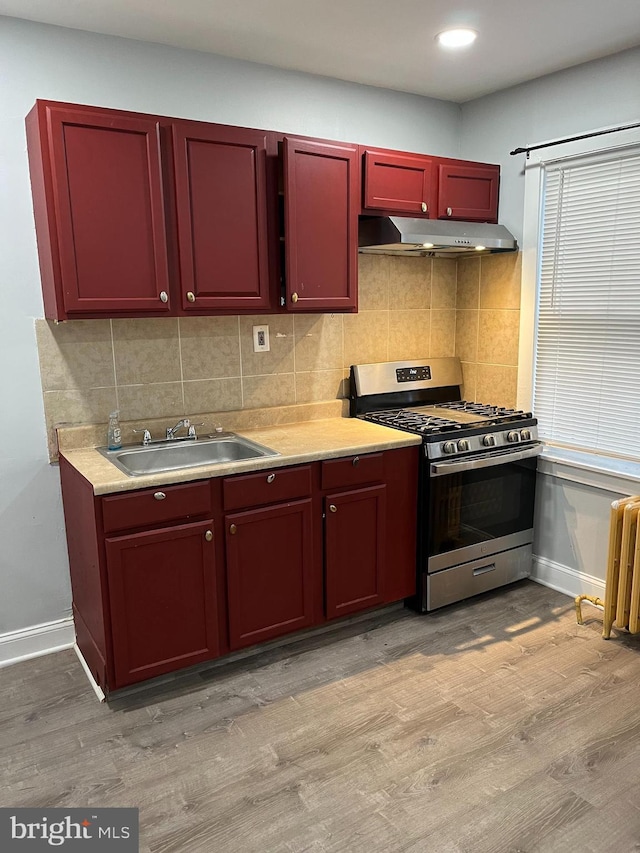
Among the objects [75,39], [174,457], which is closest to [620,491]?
[174,457]

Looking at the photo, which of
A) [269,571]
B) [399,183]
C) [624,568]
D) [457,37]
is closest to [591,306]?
[399,183]

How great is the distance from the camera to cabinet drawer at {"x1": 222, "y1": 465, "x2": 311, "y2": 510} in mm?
2469

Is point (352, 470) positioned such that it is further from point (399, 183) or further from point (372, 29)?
point (372, 29)

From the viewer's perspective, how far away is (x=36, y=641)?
2.78 meters

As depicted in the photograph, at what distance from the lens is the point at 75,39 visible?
8.18ft

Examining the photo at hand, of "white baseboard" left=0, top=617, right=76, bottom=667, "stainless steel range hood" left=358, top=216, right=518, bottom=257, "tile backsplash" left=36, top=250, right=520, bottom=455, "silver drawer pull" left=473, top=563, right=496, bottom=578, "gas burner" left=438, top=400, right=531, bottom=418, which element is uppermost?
"stainless steel range hood" left=358, top=216, right=518, bottom=257

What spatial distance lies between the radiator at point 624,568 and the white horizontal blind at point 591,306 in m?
0.40

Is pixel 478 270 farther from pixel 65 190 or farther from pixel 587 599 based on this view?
pixel 65 190

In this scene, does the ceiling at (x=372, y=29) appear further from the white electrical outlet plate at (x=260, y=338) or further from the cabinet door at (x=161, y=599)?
the cabinet door at (x=161, y=599)

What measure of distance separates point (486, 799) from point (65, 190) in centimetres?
248

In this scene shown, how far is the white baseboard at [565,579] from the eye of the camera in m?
3.19

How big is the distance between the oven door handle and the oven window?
0.05m

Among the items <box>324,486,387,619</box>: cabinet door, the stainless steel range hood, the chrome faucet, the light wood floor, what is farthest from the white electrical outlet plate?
the light wood floor

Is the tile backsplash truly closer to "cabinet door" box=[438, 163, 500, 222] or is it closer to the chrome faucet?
the chrome faucet
